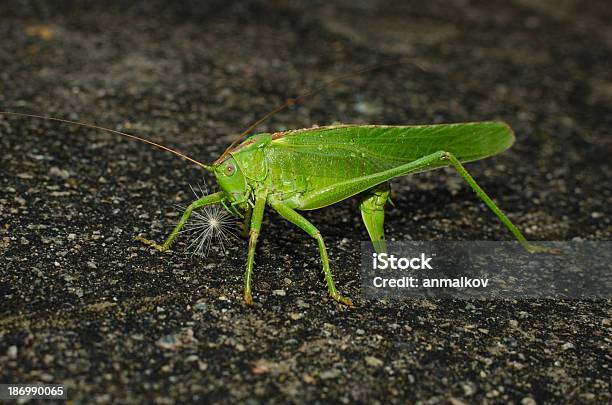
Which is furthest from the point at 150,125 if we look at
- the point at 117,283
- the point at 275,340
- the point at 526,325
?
the point at 526,325

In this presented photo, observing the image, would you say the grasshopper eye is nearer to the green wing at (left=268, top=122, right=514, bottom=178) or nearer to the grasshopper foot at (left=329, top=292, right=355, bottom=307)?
the green wing at (left=268, top=122, right=514, bottom=178)

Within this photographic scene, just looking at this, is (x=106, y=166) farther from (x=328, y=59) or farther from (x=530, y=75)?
(x=530, y=75)

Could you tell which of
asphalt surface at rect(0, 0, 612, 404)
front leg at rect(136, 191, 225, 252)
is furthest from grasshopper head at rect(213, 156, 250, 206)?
asphalt surface at rect(0, 0, 612, 404)

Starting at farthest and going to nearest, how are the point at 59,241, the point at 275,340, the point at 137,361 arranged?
the point at 59,241, the point at 275,340, the point at 137,361

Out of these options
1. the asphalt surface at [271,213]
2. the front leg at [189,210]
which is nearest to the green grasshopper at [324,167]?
the front leg at [189,210]

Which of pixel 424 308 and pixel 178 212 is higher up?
pixel 178 212

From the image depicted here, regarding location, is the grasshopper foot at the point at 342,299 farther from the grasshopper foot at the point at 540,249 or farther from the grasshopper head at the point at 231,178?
the grasshopper foot at the point at 540,249
